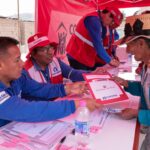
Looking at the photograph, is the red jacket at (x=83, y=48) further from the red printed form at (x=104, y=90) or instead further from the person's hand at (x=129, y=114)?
the person's hand at (x=129, y=114)

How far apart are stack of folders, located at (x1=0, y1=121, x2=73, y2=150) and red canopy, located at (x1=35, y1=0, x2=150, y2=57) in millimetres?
2005

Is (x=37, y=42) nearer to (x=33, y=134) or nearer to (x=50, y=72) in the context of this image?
(x=50, y=72)

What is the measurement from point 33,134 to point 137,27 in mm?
775

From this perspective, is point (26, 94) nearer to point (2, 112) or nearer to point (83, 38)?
point (2, 112)

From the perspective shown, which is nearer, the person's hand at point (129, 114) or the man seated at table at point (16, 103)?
the man seated at table at point (16, 103)

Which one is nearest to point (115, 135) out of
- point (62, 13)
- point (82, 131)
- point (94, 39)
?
point (82, 131)

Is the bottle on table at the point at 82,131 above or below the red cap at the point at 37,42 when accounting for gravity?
below

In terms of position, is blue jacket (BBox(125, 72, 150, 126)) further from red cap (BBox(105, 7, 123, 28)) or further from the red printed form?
red cap (BBox(105, 7, 123, 28))

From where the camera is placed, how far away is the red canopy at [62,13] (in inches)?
121

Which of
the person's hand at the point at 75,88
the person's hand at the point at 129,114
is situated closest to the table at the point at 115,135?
the person's hand at the point at 129,114

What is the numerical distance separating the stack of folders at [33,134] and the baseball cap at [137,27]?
590mm

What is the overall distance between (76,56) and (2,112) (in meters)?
1.90

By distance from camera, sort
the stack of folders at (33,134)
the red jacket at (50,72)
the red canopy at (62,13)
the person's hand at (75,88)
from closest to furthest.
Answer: the stack of folders at (33,134) → the person's hand at (75,88) → the red jacket at (50,72) → the red canopy at (62,13)

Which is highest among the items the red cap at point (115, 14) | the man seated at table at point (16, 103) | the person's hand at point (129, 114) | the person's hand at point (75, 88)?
the red cap at point (115, 14)
